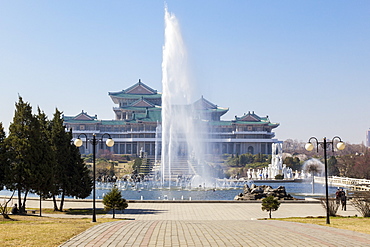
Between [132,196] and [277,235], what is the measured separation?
18.7 metres

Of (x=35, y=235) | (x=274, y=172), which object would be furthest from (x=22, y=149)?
(x=274, y=172)

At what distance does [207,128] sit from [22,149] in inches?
2161

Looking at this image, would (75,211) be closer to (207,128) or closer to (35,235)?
(35,235)

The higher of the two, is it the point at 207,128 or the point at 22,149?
the point at 207,128

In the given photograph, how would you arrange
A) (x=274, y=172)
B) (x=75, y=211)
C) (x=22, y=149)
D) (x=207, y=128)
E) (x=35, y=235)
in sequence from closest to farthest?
(x=35, y=235), (x=22, y=149), (x=75, y=211), (x=274, y=172), (x=207, y=128)

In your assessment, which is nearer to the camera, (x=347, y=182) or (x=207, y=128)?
(x=347, y=182)

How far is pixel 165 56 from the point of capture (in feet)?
123

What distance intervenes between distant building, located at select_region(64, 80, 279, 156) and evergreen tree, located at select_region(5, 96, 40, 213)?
52.0m

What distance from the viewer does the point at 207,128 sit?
70125 mm

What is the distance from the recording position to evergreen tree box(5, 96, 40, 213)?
15859 millimetres

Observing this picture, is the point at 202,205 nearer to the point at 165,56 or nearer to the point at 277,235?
the point at 277,235

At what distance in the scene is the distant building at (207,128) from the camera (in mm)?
69312

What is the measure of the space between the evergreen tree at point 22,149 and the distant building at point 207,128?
5200cm

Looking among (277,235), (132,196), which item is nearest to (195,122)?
(132,196)
